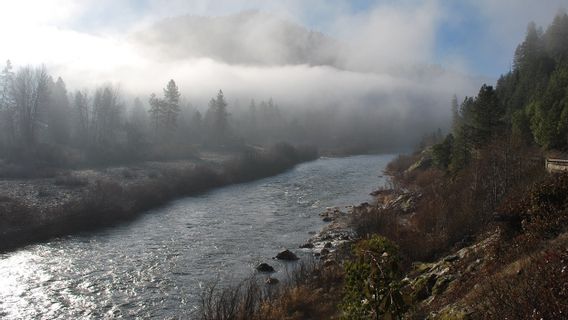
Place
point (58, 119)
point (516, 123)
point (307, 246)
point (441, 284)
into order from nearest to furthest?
point (441, 284) → point (307, 246) → point (516, 123) → point (58, 119)

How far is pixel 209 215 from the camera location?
166 feet

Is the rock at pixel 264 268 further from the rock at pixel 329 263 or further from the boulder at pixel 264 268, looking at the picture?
the rock at pixel 329 263

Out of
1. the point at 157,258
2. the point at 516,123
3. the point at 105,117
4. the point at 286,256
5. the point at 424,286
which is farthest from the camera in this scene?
the point at 105,117

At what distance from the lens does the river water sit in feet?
84.0

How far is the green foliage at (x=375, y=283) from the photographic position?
25.8 ft

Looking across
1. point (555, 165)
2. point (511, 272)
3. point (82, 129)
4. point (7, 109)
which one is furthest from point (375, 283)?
point (82, 129)

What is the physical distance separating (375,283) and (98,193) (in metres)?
50.1

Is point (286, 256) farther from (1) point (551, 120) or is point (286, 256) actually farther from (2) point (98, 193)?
(1) point (551, 120)

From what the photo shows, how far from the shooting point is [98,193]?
51.9 meters

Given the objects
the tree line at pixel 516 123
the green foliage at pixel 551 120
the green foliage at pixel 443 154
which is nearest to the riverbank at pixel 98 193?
the green foliage at pixel 443 154

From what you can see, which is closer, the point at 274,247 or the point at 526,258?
the point at 526,258

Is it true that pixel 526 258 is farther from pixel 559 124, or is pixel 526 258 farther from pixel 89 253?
pixel 559 124

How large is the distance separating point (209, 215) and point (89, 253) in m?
16.6

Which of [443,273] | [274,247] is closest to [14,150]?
[274,247]
